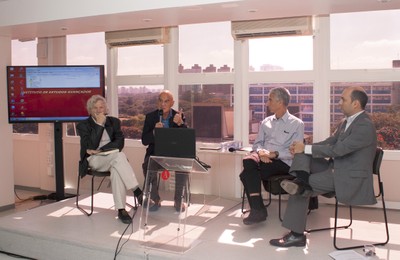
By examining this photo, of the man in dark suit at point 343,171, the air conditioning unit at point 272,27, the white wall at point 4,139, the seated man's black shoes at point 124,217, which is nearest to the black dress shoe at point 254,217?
the man in dark suit at point 343,171

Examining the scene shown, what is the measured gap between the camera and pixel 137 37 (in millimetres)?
5734

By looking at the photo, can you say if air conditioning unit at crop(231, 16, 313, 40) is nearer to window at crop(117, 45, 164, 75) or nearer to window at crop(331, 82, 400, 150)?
window at crop(331, 82, 400, 150)

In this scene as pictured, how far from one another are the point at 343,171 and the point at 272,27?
2.09 meters

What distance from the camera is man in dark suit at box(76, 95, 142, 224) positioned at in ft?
14.4

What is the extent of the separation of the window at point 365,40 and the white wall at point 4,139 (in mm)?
3766

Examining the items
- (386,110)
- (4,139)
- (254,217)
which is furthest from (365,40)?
(4,139)

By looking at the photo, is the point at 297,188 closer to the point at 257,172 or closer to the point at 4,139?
the point at 257,172

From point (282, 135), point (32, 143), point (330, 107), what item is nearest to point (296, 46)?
point (330, 107)

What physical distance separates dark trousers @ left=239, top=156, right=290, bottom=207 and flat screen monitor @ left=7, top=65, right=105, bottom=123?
2.13 meters

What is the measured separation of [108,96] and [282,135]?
2776 mm

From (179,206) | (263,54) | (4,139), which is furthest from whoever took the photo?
(263,54)

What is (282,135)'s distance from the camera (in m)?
4.42

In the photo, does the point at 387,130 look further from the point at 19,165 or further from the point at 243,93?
the point at 19,165

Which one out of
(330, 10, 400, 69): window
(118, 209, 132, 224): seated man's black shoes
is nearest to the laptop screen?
(118, 209, 132, 224): seated man's black shoes
